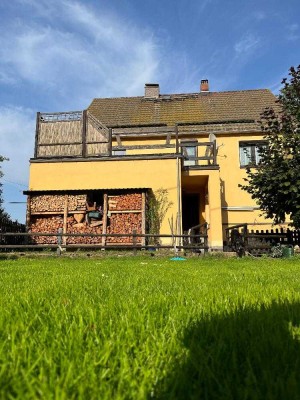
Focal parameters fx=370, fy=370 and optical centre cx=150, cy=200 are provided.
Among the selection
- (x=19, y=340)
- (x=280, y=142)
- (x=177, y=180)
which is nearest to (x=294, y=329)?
(x=19, y=340)

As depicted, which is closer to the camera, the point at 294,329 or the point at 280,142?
the point at 294,329

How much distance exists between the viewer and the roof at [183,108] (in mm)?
23953

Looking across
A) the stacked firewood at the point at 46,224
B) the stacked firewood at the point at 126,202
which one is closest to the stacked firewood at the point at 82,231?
the stacked firewood at the point at 46,224

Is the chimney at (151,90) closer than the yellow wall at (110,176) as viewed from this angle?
No

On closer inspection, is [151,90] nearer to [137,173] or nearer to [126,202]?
[137,173]

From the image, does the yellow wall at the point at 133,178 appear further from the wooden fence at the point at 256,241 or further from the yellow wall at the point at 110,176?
the wooden fence at the point at 256,241

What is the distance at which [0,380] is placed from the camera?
1.26 m

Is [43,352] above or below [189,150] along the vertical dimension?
below

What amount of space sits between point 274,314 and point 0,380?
5.31 feet

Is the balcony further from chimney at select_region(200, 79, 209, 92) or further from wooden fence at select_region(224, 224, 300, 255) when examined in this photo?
chimney at select_region(200, 79, 209, 92)

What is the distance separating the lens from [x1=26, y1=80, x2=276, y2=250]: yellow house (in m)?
17.4

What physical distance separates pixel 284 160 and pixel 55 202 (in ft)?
34.9

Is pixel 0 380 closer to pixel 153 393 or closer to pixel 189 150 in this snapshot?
pixel 153 393

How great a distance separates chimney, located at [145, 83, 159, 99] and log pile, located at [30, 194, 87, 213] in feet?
40.3
